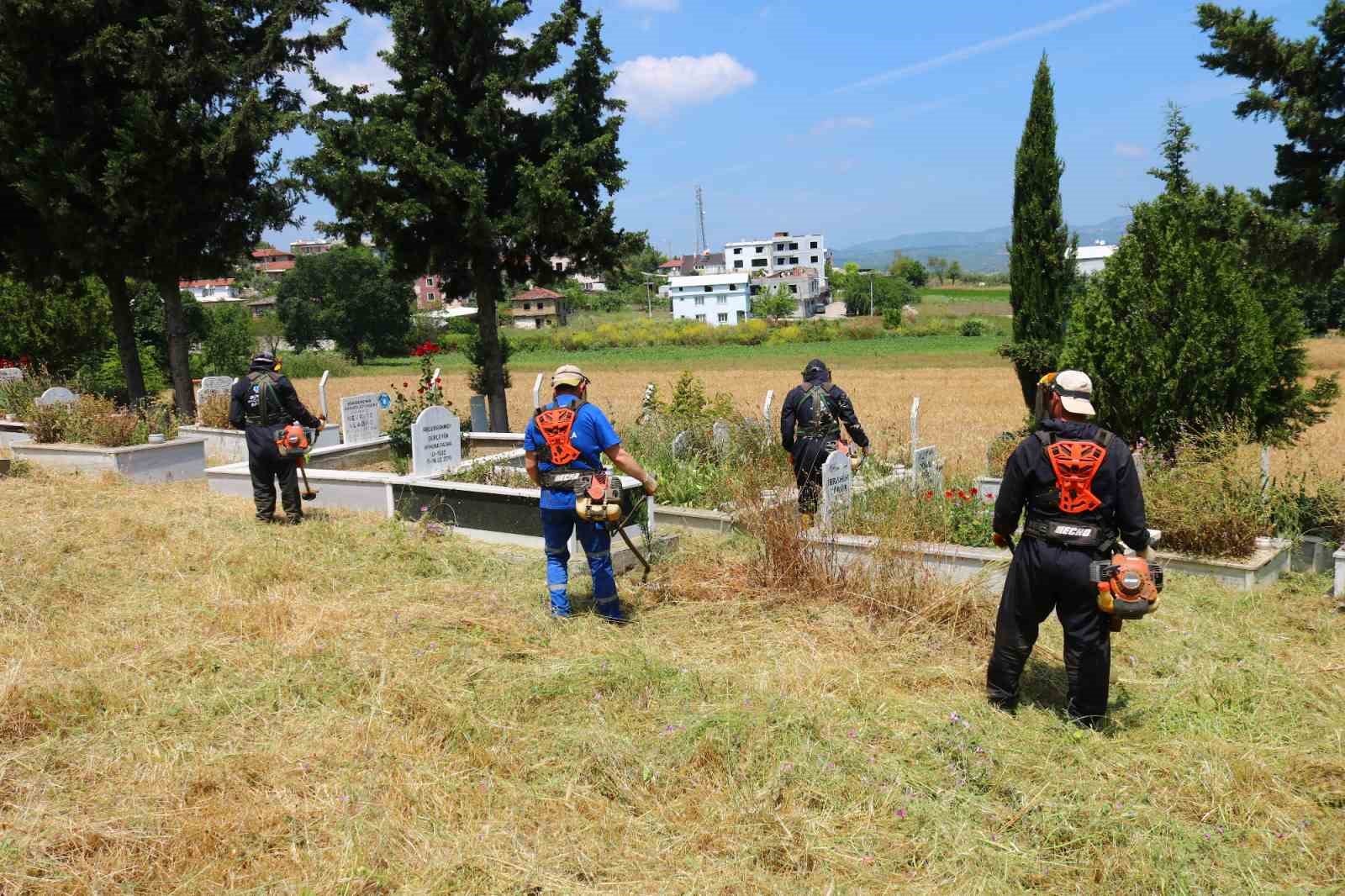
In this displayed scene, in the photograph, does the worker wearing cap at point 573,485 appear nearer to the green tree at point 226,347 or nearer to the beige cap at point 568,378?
the beige cap at point 568,378

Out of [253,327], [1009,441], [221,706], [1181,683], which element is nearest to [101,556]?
[221,706]

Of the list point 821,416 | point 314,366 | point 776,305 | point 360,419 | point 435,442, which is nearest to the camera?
point 821,416

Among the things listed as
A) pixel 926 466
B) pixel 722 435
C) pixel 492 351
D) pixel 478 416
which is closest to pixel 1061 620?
pixel 926 466

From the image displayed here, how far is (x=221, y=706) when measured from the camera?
16.9 feet

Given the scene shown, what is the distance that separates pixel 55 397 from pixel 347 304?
159 ft

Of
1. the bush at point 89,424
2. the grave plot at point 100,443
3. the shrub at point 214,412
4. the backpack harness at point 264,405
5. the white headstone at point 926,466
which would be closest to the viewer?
the white headstone at point 926,466

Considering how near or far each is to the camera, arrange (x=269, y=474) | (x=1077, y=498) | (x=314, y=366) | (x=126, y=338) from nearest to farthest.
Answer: (x=1077, y=498) → (x=269, y=474) → (x=126, y=338) → (x=314, y=366)

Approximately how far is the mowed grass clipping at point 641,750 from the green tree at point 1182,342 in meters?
2.39

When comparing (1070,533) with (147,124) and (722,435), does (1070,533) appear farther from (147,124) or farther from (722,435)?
(147,124)

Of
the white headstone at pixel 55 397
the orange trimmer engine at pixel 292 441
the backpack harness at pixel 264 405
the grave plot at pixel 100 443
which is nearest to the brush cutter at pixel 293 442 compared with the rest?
the orange trimmer engine at pixel 292 441

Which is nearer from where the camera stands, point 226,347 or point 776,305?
point 226,347

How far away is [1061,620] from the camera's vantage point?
500 centimetres

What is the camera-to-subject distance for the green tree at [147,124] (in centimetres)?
1486

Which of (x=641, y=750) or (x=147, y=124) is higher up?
(x=147, y=124)
